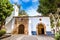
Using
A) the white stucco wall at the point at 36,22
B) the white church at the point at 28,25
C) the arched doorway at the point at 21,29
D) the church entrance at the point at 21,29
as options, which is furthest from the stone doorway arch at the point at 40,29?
the church entrance at the point at 21,29

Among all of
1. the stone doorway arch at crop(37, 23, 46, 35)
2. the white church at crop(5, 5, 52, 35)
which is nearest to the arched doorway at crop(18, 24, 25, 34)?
the white church at crop(5, 5, 52, 35)

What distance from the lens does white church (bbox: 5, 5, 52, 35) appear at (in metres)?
A: 23.6

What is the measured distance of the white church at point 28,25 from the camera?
2359 cm

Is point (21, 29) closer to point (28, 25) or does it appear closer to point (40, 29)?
point (28, 25)

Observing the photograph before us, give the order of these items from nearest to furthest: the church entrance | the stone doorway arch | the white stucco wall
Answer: the white stucco wall → the stone doorway arch → the church entrance

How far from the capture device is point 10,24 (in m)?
24.8

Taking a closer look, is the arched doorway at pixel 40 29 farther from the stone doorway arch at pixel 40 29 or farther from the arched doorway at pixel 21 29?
the arched doorway at pixel 21 29

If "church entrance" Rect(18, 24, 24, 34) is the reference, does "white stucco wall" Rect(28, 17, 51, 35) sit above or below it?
above

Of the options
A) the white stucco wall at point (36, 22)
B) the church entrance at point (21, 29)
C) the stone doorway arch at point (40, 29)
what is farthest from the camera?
the church entrance at point (21, 29)

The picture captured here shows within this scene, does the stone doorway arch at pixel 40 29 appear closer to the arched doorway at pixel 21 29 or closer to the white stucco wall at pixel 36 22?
the white stucco wall at pixel 36 22

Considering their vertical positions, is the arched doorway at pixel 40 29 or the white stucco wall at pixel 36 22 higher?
the white stucco wall at pixel 36 22

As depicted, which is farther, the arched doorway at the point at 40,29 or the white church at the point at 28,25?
the arched doorway at the point at 40,29

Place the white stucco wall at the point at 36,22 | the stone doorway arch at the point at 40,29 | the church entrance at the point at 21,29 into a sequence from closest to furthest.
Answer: the white stucco wall at the point at 36,22 < the stone doorway arch at the point at 40,29 < the church entrance at the point at 21,29

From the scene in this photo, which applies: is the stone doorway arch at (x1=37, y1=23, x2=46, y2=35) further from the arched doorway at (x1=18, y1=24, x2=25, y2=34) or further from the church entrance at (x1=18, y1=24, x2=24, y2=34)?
→ the church entrance at (x1=18, y1=24, x2=24, y2=34)
